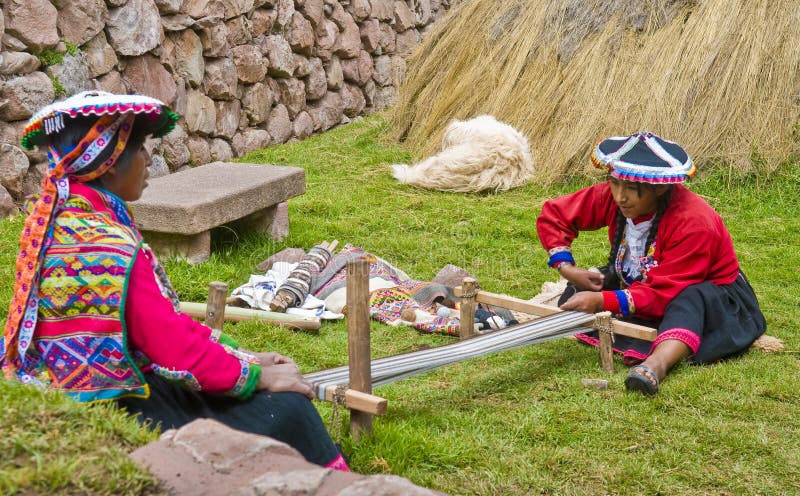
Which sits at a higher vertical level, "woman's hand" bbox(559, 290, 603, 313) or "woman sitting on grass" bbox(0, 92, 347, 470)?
"woman sitting on grass" bbox(0, 92, 347, 470)

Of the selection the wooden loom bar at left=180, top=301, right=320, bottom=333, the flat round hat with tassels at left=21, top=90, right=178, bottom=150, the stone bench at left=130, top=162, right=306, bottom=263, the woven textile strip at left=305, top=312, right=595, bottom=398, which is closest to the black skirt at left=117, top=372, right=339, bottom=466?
the woven textile strip at left=305, top=312, right=595, bottom=398

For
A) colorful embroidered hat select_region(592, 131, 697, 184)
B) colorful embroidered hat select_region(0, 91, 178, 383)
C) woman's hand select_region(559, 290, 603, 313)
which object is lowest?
woman's hand select_region(559, 290, 603, 313)

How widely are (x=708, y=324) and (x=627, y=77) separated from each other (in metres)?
4.21

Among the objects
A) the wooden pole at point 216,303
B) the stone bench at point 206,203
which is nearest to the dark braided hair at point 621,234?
the wooden pole at point 216,303

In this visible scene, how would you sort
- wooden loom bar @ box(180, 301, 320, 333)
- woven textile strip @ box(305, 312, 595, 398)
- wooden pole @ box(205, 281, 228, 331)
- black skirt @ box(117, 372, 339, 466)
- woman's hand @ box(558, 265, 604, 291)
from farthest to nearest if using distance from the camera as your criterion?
wooden loom bar @ box(180, 301, 320, 333) < woman's hand @ box(558, 265, 604, 291) < wooden pole @ box(205, 281, 228, 331) < woven textile strip @ box(305, 312, 595, 398) < black skirt @ box(117, 372, 339, 466)

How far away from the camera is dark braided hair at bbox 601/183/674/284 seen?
409 cm

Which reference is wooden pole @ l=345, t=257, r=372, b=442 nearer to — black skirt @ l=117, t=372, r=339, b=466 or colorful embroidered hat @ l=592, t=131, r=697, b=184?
black skirt @ l=117, t=372, r=339, b=466

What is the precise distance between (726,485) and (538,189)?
4760 millimetres

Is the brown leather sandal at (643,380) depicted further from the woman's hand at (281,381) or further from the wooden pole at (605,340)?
the woman's hand at (281,381)

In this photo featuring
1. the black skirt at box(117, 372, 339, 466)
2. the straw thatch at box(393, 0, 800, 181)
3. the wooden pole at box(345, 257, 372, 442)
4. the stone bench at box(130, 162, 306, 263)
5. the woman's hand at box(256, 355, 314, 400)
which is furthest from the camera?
the straw thatch at box(393, 0, 800, 181)

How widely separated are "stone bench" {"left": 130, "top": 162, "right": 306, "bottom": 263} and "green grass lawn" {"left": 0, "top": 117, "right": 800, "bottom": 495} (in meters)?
0.16

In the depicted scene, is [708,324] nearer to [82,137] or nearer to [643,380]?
[643,380]

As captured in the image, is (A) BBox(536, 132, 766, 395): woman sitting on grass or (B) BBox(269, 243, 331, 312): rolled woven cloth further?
(B) BBox(269, 243, 331, 312): rolled woven cloth

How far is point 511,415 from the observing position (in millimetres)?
3504
